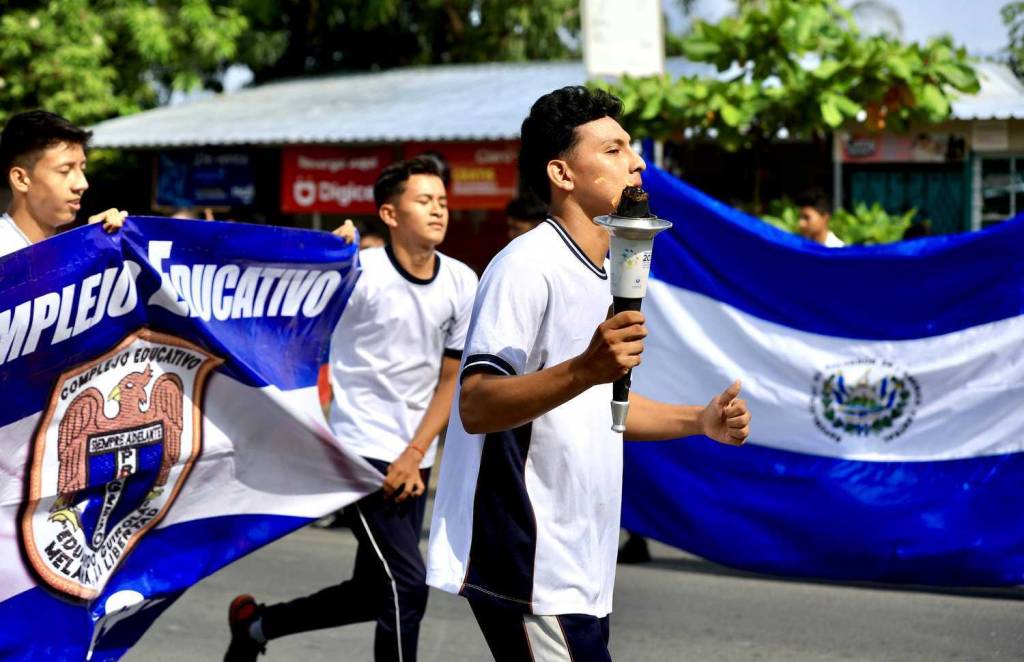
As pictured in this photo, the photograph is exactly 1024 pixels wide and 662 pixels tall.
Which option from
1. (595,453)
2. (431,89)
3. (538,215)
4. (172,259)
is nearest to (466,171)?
(431,89)

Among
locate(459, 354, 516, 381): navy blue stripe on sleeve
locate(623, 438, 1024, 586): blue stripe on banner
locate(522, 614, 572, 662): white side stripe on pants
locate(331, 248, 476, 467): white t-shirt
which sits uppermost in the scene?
locate(459, 354, 516, 381): navy blue stripe on sleeve

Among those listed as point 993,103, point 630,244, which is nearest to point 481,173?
point 993,103

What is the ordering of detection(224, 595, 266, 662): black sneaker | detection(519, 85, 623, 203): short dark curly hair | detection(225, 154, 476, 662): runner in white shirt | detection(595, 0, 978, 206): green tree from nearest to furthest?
1. detection(519, 85, 623, 203): short dark curly hair
2. detection(225, 154, 476, 662): runner in white shirt
3. detection(224, 595, 266, 662): black sneaker
4. detection(595, 0, 978, 206): green tree

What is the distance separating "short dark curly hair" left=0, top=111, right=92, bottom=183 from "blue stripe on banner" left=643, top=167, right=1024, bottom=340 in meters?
3.34

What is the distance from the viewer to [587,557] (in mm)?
3229

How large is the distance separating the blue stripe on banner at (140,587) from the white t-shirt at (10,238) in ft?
3.27

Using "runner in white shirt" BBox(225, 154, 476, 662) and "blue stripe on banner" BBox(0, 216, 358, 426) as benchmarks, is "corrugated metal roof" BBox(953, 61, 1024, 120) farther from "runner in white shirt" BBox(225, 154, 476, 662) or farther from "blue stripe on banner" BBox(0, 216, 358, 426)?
"blue stripe on banner" BBox(0, 216, 358, 426)

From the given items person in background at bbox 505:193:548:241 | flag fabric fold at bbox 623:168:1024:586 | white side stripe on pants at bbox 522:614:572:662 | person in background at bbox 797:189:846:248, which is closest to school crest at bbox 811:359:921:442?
flag fabric fold at bbox 623:168:1024:586

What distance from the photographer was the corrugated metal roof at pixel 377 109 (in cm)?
1632

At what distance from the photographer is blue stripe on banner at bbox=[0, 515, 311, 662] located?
13.5ft

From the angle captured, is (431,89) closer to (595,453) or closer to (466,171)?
(466,171)

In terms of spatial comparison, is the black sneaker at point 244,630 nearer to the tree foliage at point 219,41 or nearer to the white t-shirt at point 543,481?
the white t-shirt at point 543,481

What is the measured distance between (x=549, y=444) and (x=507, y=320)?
32 centimetres

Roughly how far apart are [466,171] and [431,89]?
333 cm
